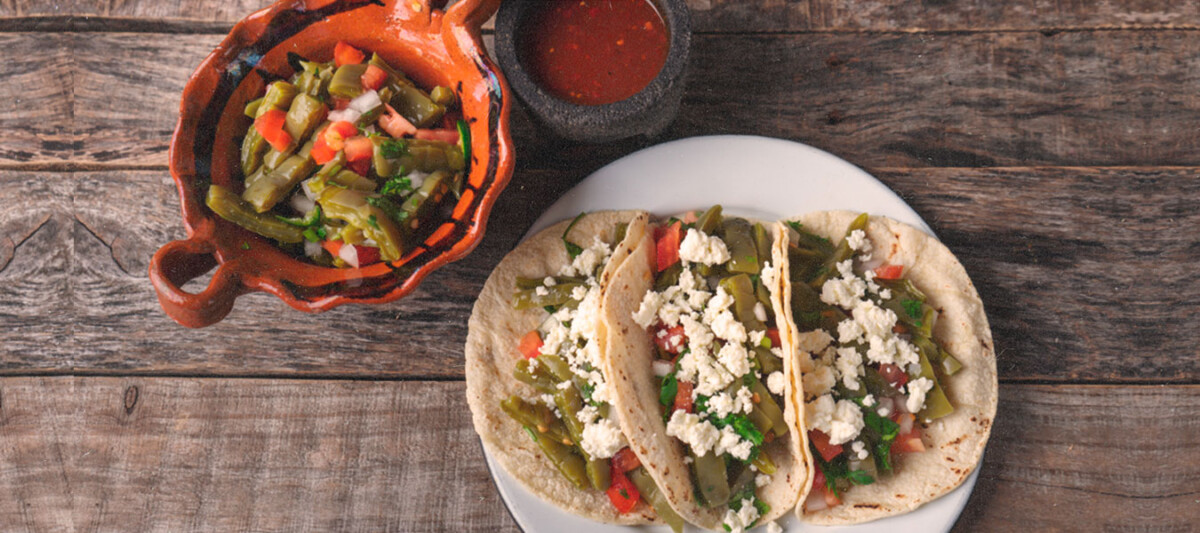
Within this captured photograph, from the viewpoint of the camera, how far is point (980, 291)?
295cm

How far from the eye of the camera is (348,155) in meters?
2.38

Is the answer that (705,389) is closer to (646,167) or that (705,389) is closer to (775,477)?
(775,477)

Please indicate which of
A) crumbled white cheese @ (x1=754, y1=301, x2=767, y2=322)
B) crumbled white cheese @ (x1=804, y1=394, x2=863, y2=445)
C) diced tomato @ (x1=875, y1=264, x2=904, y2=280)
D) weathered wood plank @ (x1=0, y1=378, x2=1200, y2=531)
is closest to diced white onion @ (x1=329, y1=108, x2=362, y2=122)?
weathered wood plank @ (x1=0, y1=378, x2=1200, y2=531)

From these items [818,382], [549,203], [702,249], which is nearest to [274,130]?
[549,203]

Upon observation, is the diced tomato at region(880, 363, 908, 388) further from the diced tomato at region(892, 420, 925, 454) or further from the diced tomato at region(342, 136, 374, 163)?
the diced tomato at region(342, 136, 374, 163)

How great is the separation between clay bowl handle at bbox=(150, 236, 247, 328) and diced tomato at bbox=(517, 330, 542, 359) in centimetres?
91

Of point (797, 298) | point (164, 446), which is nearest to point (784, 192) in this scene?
point (797, 298)

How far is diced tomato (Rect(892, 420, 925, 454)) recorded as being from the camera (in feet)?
8.62

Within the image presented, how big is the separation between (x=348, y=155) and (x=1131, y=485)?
2960 millimetres

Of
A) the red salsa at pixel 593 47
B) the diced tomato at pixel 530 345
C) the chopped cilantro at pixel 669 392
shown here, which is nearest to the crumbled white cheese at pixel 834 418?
the chopped cilantro at pixel 669 392

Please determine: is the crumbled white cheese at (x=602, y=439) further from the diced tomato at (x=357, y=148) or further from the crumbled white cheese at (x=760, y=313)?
the diced tomato at (x=357, y=148)

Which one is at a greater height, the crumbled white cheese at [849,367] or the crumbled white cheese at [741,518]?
the crumbled white cheese at [849,367]

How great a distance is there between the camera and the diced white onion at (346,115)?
7.91ft

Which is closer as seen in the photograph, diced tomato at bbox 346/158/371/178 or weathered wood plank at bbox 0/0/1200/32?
diced tomato at bbox 346/158/371/178
